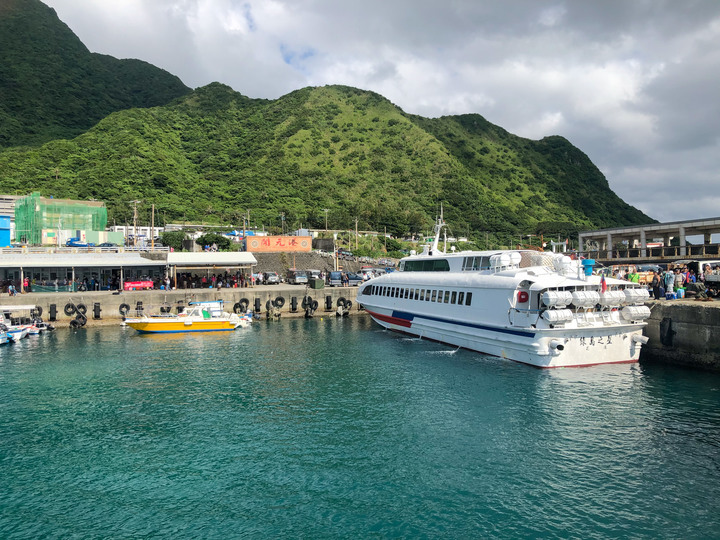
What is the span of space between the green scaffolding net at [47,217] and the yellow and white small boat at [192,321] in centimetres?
4188

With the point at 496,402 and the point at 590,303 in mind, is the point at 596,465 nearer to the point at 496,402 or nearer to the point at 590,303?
the point at 496,402

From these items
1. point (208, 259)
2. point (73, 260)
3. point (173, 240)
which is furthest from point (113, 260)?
point (173, 240)

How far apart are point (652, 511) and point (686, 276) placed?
26.9 m

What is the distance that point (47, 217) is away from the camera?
2867 inches

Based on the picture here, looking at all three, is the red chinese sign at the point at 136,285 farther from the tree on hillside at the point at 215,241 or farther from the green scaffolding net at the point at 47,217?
the green scaffolding net at the point at 47,217

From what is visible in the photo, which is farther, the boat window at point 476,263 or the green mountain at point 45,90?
the green mountain at point 45,90

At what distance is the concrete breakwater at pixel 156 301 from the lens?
135 ft

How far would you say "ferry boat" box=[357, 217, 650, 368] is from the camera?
79.2 ft

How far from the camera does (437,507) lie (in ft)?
40.0

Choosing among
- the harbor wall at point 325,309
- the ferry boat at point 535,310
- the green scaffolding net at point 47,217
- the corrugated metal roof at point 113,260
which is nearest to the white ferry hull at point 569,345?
the ferry boat at point 535,310

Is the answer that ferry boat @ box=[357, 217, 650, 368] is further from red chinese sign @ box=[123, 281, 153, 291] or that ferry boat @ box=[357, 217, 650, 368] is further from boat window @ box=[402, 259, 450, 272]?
red chinese sign @ box=[123, 281, 153, 291]

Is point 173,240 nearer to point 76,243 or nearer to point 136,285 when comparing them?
point 76,243

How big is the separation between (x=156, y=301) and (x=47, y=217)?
43057 mm

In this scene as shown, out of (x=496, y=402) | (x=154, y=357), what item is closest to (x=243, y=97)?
(x=154, y=357)
